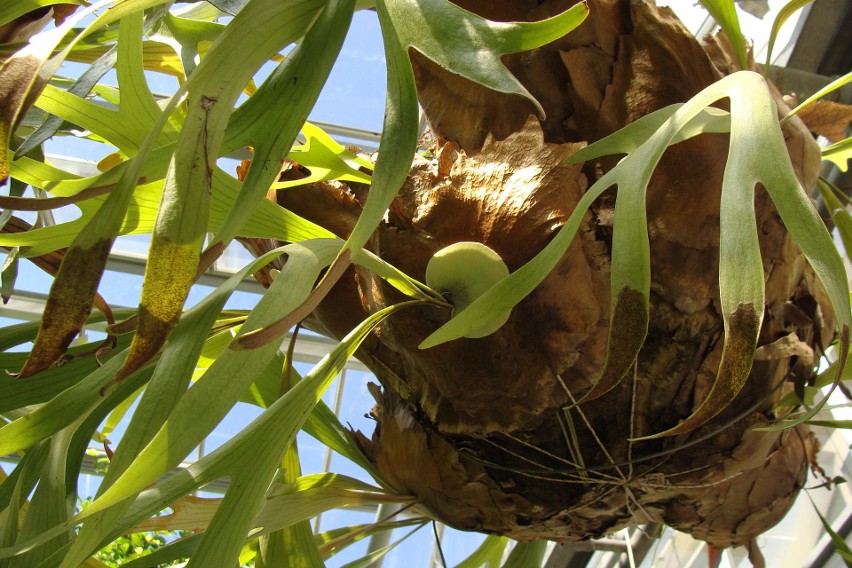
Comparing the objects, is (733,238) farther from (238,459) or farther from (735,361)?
(238,459)

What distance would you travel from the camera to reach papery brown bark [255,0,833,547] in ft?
1.87

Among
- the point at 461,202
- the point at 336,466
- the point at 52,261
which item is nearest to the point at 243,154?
the point at 336,466

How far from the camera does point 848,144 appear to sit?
870 mm

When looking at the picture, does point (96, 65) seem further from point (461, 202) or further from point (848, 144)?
point (848, 144)

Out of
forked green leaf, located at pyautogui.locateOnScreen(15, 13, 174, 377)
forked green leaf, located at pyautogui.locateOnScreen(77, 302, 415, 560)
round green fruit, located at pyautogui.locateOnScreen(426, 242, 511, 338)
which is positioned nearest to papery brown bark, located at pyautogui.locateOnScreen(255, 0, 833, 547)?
round green fruit, located at pyautogui.locateOnScreen(426, 242, 511, 338)

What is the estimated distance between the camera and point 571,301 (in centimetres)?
56

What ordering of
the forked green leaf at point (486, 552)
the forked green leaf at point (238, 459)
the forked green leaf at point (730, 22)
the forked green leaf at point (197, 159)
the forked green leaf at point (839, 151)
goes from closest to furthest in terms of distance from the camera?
the forked green leaf at point (197, 159) → the forked green leaf at point (238, 459) → the forked green leaf at point (730, 22) → the forked green leaf at point (839, 151) → the forked green leaf at point (486, 552)

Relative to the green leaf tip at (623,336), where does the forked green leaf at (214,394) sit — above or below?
above

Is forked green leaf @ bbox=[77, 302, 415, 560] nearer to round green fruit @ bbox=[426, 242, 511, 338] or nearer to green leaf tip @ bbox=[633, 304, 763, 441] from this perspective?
round green fruit @ bbox=[426, 242, 511, 338]

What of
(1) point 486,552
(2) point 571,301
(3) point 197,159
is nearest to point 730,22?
(2) point 571,301

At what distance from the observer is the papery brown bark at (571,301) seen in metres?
0.57

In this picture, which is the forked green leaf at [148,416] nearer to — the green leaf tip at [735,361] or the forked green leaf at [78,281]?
the forked green leaf at [78,281]

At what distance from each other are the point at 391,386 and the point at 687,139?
0.32 metres

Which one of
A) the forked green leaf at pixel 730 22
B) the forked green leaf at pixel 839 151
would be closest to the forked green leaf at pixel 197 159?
the forked green leaf at pixel 730 22
